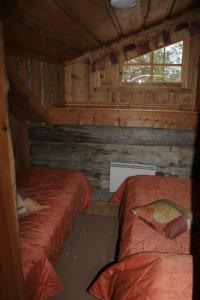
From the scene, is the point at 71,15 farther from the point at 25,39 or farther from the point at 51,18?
the point at 25,39

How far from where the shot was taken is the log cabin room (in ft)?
4.43

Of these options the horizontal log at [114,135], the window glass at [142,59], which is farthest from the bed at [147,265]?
the window glass at [142,59]

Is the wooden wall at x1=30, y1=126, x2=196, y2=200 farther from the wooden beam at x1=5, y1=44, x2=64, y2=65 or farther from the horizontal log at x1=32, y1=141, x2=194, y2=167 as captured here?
the wooden beam at x1=5, y1=44, x2=64, y2=65

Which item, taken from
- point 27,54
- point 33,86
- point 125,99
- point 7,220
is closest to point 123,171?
point 125,99

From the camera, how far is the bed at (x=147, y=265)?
1.27 m

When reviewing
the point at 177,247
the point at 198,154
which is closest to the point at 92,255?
the point at 177,247

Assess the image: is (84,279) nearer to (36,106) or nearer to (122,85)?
(36,106)

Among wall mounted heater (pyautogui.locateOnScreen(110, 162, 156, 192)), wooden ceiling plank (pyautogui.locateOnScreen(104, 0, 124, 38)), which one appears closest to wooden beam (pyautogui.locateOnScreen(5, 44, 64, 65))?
wooden ceiling plank (pyautogui.locateOnScreen(104, 0, 124, 38))

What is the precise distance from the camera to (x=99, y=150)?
309 centimetres

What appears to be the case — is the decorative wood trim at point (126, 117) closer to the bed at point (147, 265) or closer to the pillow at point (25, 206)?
the bed at point (147, 265)

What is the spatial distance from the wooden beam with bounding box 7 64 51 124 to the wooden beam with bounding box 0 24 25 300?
1.26m

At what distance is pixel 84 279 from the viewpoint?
201 cm

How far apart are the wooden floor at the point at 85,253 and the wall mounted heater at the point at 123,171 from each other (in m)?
0.42

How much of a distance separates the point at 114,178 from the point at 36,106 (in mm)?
1208
